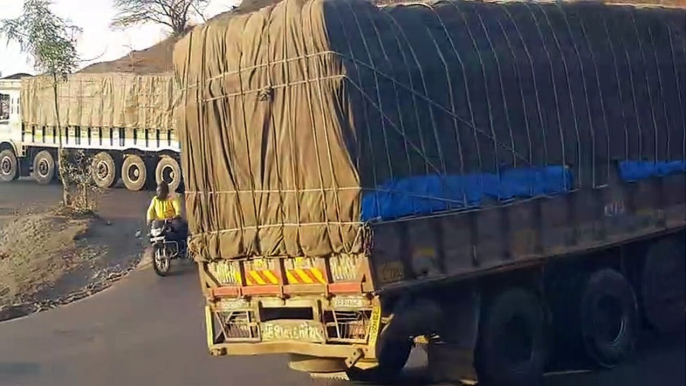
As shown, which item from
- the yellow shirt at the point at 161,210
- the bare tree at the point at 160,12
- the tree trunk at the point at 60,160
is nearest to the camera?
the yellow shirt at the point at 161,210

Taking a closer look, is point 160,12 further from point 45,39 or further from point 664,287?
point 664,287

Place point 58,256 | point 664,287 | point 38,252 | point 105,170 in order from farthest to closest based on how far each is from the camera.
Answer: point 105,170
point 38,252
point 58,256
point 664,287

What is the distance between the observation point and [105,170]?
31.4m

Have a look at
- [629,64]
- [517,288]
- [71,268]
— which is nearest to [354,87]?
[517,288]

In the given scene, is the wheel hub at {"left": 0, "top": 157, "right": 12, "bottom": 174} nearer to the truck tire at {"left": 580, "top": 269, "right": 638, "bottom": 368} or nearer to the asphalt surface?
the asphalt surface

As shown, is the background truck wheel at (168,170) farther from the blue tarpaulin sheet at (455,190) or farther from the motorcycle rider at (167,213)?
the blue tarpaulin sheet at (455,190)

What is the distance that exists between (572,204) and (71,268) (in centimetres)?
942

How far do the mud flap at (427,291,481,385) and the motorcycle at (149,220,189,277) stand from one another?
8.05 meters

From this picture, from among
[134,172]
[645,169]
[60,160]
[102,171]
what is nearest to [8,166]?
[102,171]

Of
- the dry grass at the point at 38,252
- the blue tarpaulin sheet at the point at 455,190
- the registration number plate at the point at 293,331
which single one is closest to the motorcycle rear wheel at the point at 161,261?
the dry grass at the point at 38,252

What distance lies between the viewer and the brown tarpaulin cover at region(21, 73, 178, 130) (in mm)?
30047

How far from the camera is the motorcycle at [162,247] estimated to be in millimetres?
16625

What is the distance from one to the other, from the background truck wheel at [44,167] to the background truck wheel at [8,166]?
0.95 m

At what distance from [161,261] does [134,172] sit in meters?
14.3
